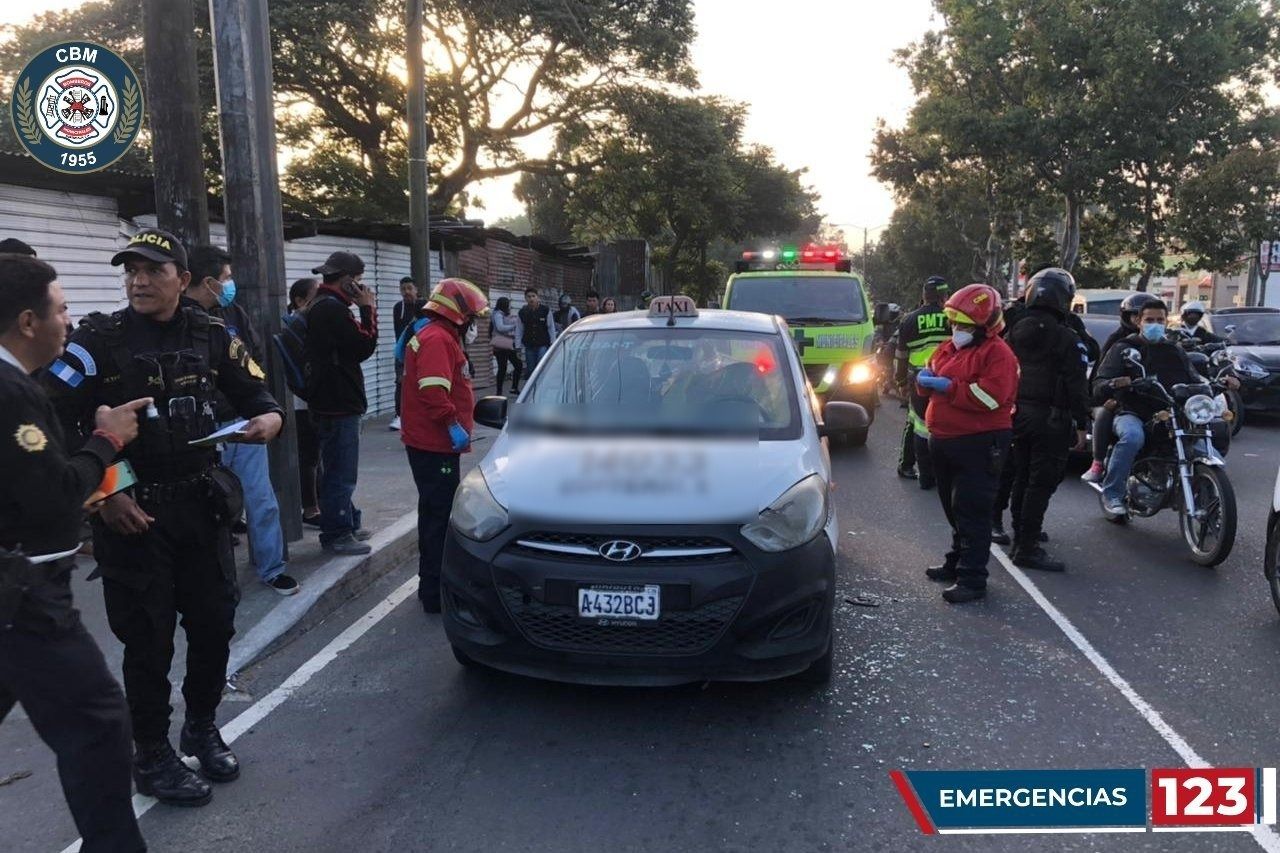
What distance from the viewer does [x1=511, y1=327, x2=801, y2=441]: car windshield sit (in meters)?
4.32

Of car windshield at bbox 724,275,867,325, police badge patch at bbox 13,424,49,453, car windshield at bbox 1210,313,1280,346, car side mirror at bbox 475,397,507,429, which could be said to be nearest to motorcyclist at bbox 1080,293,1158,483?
car windshield at bbox 724,275,867,325

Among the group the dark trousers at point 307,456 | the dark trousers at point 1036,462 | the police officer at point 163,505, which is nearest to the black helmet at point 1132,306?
the dark trousers at point 1036,462

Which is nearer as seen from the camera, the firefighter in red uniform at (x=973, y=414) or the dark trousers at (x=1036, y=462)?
the firefighter in red uniform at (x=973, y=414)

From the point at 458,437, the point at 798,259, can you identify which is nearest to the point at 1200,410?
the point at 458,437

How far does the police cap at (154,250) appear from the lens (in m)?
3.08

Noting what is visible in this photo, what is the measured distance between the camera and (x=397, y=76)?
76.1 ft

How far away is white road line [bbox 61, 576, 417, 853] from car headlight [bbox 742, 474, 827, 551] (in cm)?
224

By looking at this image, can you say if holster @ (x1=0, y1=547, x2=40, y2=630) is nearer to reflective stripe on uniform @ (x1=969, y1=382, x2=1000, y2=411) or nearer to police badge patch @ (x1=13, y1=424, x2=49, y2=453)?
police badge patch @ (x1=13, y1=424, x2=49, y2=453)

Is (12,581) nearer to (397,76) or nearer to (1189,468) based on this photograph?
(1189,468)

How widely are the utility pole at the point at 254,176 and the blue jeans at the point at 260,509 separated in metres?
0.64

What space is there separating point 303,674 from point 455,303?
6.56 feet

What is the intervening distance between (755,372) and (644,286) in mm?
22619

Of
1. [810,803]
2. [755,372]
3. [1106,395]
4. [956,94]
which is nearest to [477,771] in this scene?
[810,803]

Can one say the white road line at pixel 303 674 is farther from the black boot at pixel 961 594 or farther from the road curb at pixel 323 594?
the black boot at pixel 961 594
